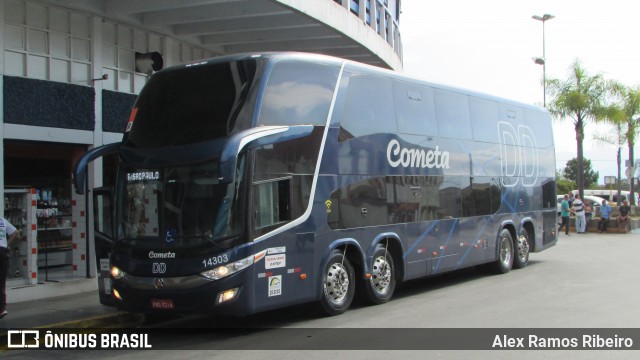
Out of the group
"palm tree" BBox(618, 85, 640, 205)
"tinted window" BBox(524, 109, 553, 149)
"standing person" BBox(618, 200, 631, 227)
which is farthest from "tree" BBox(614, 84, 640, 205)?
"tinted window" BBox(524, 109, 553, 149)

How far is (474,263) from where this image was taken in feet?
45.5

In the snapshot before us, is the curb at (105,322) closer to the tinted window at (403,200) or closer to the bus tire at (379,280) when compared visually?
the tinted window at (403,200)

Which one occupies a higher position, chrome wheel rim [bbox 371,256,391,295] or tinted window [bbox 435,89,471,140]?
tinted window [bbox 435,89,471,140]

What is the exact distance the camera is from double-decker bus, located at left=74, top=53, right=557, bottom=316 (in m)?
8.46

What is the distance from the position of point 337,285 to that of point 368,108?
2936 millimetres

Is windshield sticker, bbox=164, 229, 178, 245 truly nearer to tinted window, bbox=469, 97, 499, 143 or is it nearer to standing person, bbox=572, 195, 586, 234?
tinted window, bbox=469, 97, 499, 143

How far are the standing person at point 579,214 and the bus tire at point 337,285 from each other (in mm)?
20302

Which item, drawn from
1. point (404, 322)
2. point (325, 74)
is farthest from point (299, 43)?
point (404, 322)

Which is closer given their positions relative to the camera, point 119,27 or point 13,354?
point 13,354

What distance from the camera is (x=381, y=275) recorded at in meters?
11.1

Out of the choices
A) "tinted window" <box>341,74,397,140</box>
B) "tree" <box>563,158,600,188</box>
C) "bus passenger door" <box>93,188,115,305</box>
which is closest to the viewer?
"bus passenger door" <box>93,188,115,305</box>

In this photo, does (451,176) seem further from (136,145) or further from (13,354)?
(13,354)

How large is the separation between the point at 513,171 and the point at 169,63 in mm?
8352

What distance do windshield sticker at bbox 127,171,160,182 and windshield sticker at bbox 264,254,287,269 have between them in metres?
1.83
